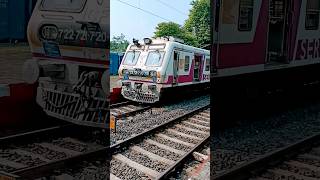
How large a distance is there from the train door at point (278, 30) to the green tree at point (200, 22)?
2.47 metres

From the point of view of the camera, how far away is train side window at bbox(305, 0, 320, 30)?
5059mm

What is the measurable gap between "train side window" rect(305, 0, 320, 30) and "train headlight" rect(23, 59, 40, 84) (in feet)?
13.2

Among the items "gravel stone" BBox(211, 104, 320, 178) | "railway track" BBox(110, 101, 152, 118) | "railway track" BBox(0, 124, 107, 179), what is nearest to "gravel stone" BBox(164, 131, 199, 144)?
"gravel stone" BBox(211, 104, 320, 178)

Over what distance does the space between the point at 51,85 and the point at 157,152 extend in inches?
48.7

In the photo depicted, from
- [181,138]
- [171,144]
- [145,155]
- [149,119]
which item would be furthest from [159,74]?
[145,155]

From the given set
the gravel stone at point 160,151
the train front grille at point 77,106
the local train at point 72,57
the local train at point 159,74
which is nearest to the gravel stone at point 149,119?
the gravel stone at point 160,151

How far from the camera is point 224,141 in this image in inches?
170

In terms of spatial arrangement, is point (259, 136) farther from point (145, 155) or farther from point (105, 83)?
point (105, 83)

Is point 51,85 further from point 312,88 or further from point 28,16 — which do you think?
point 312,88

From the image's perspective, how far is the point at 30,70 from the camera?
7.89 ft

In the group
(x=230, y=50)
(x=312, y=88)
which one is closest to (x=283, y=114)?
(x=312, y=88)

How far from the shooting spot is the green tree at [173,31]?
89.7 inches

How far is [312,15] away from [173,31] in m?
3.48

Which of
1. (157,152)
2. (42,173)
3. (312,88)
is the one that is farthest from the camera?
(312,88)
